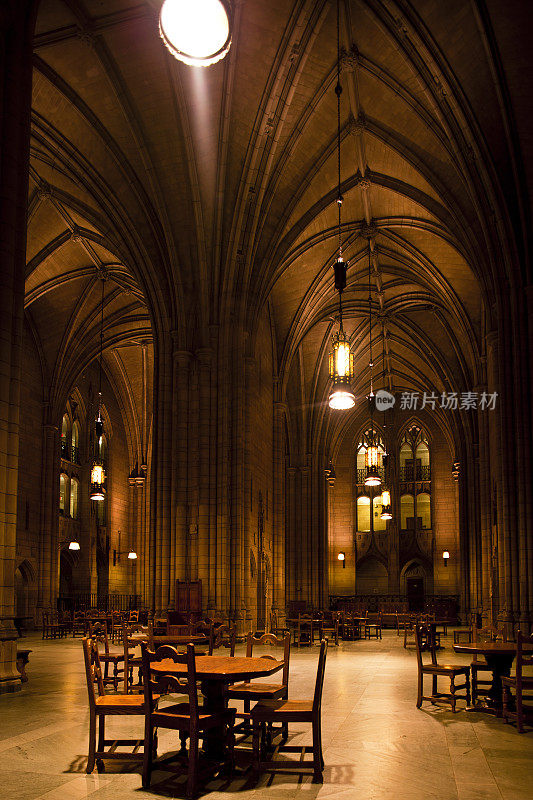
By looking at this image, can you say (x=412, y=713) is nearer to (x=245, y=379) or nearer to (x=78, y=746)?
(x=78, y=746)

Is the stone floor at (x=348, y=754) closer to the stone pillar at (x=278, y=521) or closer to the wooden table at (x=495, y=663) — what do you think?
the wooden table at (x=495, y=663)

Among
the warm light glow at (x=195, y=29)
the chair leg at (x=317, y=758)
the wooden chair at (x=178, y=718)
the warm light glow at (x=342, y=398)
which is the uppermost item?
the warm light glow at (x=195, y=29)

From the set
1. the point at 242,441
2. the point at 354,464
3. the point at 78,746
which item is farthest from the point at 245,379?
the point at 354,464

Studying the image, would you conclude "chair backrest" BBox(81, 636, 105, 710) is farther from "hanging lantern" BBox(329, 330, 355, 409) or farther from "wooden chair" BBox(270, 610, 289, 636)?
"wooden chair" BBox(270, 610, 289, 636)

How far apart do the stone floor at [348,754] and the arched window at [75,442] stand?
961 inches

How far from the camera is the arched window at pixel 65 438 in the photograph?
34.9 metres

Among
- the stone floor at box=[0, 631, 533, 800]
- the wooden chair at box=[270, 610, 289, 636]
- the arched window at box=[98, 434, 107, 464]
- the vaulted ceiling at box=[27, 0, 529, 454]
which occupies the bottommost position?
the wooden chair at box=[270, 610, 289, 636]

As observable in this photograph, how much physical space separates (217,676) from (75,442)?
3112cm

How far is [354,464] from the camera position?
46.9 meters

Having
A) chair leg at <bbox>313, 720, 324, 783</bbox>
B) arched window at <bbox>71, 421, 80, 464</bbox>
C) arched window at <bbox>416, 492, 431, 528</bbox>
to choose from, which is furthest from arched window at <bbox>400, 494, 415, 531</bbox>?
chair leg at <bbox>313, 720, 324, 783</bbox>

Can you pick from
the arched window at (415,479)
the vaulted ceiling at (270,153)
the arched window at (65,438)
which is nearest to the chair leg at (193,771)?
the vaulted ceiling at (270,153)

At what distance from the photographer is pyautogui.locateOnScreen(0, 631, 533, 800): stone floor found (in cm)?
588

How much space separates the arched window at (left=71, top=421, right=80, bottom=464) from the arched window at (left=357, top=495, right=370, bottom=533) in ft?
59.1

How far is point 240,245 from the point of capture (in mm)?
22828
